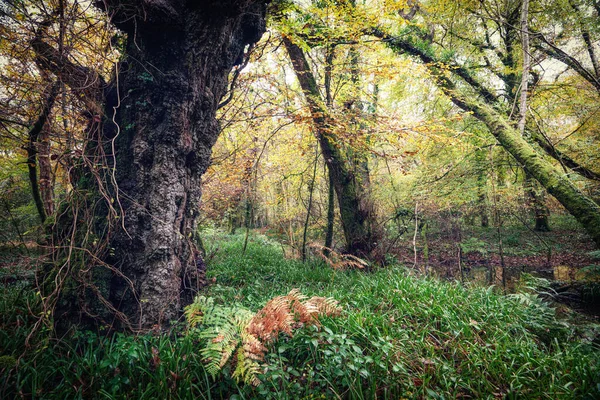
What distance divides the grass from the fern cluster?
0.14 meters

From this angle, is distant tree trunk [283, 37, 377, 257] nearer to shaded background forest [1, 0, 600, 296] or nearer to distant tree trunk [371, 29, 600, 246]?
shaded background forest [1, 0, 600, 296]

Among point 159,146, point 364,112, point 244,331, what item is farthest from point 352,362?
point 364,112

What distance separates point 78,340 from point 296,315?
2.01 m

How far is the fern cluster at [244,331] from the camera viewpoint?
1824 millimetres

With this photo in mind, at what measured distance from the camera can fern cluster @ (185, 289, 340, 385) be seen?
1.82 meters

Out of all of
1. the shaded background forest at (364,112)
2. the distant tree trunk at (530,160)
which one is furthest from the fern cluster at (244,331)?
the distant tree trunk at (530,160)

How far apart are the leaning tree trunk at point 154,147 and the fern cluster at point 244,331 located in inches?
21.1

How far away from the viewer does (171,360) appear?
2.00 metres

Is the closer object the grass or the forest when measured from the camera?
the grass

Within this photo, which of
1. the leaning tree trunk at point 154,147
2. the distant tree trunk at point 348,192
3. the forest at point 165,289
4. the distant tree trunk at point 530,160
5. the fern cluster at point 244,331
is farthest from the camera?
the distant tree trunk at point 348,192

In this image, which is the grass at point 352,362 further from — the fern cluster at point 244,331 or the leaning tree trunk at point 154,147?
the leaning tree trunk at point 154,147

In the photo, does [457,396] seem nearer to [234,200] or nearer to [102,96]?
[102,96]

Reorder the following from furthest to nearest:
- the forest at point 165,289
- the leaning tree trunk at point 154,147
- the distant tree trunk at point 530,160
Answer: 1. the distant tree trunk at point 530,160
2. the leaning tree trunk at point 154,147
3. the forest at point 165,289

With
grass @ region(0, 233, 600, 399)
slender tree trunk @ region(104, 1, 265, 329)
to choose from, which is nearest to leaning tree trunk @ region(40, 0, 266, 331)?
slender tree trunk @ region(104, 1, 265, 329)
